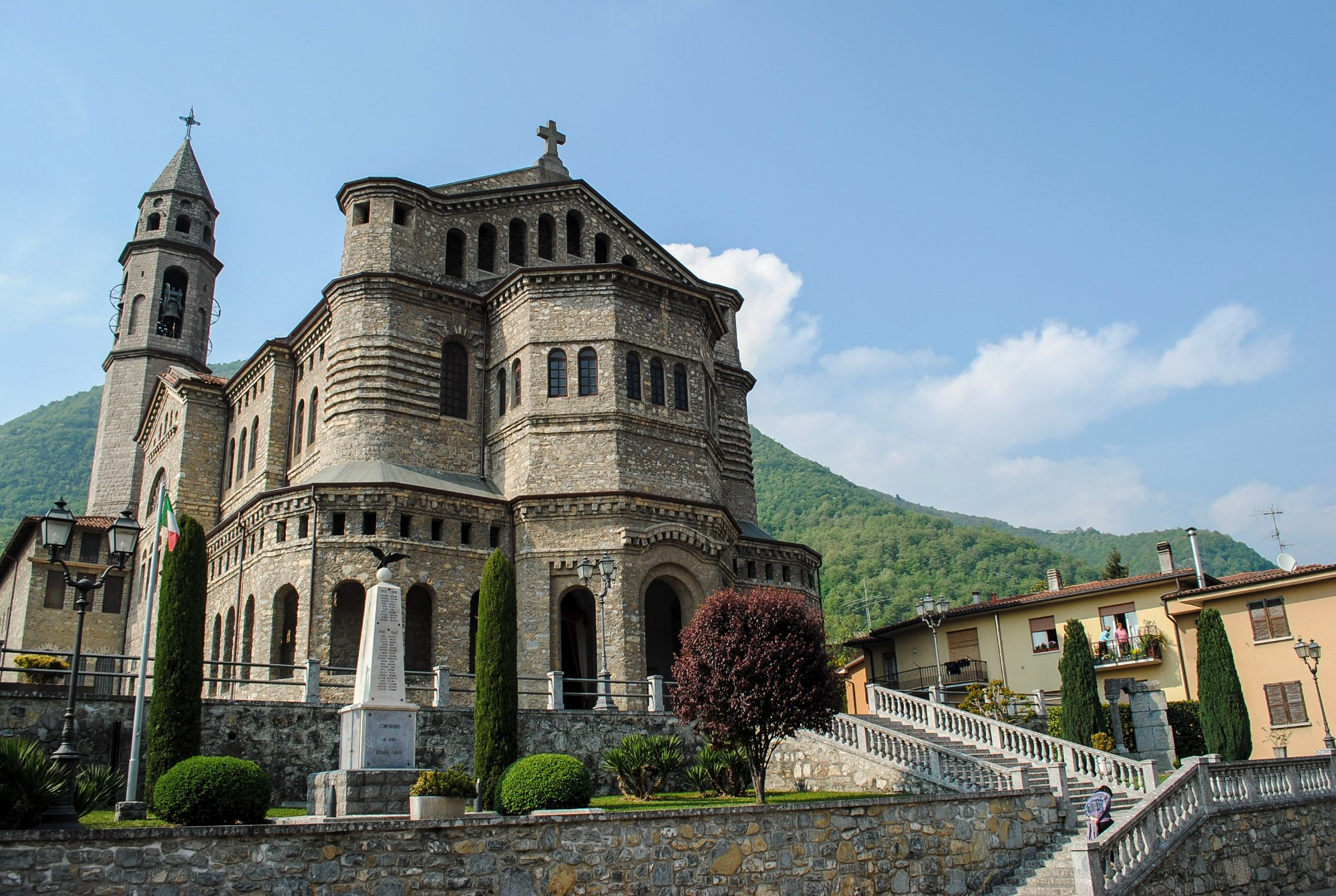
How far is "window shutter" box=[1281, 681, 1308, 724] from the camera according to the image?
102 feet

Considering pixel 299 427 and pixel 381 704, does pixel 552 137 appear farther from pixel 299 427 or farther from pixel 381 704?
pixel 381 704

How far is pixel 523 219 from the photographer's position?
38.6 m

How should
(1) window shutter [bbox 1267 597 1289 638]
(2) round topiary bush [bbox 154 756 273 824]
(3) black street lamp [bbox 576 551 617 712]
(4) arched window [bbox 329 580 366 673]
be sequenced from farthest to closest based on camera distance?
(1) window shutter [bbox 1267 597 1289 638], (4) arched window [bbox 329 580 366 673], (3) black street lamp [bbox 576 551 617 712], (2) round topiary bush [bbox 154 756 273 824]

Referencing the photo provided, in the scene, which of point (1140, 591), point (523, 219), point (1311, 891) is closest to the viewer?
point (1311, 891)

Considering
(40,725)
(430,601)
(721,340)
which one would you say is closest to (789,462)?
(721,340)

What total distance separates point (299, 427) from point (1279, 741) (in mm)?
32512


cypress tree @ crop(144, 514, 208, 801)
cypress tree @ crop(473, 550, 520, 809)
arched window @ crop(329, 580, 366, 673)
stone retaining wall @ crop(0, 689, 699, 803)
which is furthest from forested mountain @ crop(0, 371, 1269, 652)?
cypress tree @ crop(144, 514, 208, 801)

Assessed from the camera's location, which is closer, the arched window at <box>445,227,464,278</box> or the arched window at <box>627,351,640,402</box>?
the arched window at <box>627,351,640,402</box>

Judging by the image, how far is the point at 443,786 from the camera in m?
15.0

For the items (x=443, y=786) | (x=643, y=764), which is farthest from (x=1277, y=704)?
(x=443, y=786)

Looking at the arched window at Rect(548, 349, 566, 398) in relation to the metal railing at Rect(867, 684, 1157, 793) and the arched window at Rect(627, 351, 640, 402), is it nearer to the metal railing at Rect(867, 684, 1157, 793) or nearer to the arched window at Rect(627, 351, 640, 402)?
the arched window at Rect(627, 351, 640, 402)

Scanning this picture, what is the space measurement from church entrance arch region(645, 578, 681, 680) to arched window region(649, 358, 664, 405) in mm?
6127

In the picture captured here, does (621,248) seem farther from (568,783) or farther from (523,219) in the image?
(568,783)

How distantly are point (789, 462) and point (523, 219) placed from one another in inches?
4048
